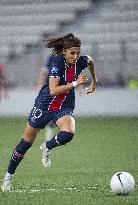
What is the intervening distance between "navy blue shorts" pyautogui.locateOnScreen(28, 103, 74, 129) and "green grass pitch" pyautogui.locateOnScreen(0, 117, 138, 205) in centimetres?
72

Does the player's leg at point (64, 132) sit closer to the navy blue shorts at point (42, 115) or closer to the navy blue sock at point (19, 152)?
the navy blue shorts at point (42, 115)

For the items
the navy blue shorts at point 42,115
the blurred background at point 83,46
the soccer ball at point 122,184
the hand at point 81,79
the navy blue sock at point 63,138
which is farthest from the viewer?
the blurred background at point 83,46

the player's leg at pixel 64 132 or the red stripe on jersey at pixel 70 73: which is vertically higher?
the red stripe on jersey at pixel 70 73

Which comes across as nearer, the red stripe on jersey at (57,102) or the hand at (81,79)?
the hand at (81,79)

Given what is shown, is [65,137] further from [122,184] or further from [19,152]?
[122,184]

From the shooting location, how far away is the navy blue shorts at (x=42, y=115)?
345 inches

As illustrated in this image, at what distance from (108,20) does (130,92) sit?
3.13 metres

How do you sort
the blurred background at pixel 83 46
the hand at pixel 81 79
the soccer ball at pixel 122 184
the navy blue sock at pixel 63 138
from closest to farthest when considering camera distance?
1. the soccer ball at pixel 122 184
2. the hand at pixel 81 79
3. the navy blue sock at pixel 63 138
4. the blurred background at pixel 83 46

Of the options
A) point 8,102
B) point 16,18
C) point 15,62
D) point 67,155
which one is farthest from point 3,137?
point 16,18

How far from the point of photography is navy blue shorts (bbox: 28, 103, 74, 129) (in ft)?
28.7

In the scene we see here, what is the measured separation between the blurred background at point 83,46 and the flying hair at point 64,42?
35.8 ft

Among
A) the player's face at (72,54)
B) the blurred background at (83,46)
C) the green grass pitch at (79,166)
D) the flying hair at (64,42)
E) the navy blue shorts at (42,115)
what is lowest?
the blurred background at (83,46)

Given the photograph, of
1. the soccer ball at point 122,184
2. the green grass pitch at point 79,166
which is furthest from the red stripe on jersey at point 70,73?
the soccer ball at point 122,184

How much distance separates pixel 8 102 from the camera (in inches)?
782
